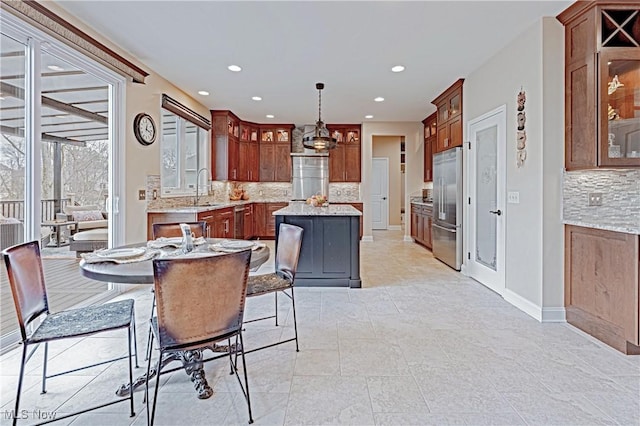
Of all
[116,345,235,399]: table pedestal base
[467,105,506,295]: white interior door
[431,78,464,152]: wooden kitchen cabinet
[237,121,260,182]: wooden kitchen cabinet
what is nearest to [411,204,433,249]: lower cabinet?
[431,78,464,152]: wooden kitchen cabinet

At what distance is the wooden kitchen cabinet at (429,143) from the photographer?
23.7 feet

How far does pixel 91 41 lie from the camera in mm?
3375

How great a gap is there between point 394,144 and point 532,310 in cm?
809

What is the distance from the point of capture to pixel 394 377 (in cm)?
222

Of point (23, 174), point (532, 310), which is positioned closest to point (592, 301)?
point (532, 310)

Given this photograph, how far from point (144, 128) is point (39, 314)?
3038 mm

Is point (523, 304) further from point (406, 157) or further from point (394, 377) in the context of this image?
point (406, 157)

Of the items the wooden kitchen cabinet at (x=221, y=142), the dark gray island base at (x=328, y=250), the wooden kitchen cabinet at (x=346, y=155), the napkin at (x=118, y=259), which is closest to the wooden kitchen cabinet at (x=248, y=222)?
the wooden kitchen cabinet at (x=221, y=142)

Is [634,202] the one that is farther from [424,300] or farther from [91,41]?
[91,41]

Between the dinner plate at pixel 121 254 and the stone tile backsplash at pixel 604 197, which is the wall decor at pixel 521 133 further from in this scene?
the dinner plate at pixel 121 254

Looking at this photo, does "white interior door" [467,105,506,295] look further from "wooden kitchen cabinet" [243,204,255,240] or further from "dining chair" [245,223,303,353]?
"wooden kitchen cabinet" [243,204,255,240]

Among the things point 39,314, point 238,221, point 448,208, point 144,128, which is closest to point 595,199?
point 448,208

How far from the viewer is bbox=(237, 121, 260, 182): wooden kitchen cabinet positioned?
26.6ft

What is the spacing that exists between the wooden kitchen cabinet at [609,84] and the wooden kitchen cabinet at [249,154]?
6.47 meters
